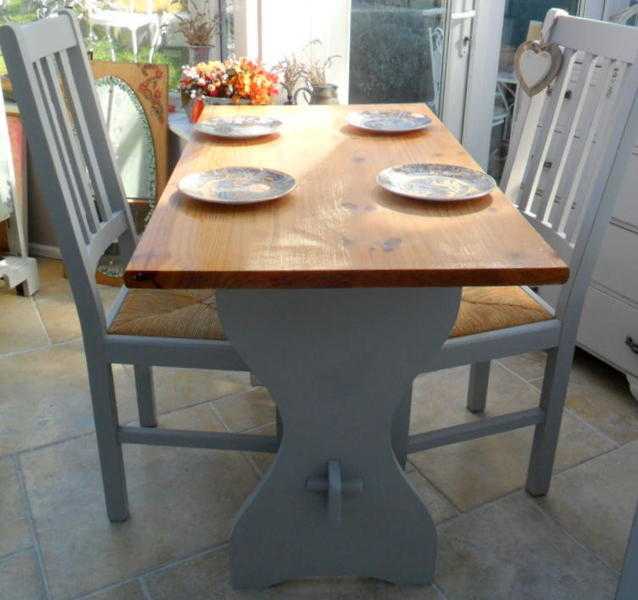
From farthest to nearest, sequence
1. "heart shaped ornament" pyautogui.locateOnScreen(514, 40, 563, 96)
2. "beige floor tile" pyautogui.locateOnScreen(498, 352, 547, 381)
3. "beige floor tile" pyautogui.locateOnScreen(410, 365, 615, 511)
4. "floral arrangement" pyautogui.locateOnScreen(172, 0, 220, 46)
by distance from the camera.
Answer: "floral arrangement" pyautogui.locateOnScreen(172, 0, 220, 46) → "beige floor tile" pyautogui.locateOnScreen(498, 352, 547, 381) → "beige floor tile" pyautogui.locateOnScreen(410, 365, 615, 511) → "heart shaped ornament" pyautogui.locateOnScreen(514, 40, 563, 96)

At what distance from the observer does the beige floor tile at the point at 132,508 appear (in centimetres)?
164

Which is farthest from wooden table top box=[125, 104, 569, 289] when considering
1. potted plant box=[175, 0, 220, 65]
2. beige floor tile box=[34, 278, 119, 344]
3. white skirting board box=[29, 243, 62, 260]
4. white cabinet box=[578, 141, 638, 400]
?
white skirting board box=[29, 243, 62, 260]

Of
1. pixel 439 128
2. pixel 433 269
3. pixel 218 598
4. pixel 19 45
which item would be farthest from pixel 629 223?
pixel 19 45

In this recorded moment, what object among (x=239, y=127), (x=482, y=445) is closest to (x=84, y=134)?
(x=239, y=127)

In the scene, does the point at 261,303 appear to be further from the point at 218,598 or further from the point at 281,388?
the point at 218,598

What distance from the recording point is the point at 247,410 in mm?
2188

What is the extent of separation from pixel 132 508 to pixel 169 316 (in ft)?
1.72

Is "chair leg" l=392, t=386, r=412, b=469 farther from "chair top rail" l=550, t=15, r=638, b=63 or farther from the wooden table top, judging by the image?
"chair top rail" l=550, t=15, r=638, b=63

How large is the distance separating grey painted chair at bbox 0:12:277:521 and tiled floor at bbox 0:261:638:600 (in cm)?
16

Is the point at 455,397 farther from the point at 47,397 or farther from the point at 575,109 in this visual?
the point at 47,397

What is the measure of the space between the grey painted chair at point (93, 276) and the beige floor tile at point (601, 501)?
742mm

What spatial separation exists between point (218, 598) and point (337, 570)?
0.83 feet

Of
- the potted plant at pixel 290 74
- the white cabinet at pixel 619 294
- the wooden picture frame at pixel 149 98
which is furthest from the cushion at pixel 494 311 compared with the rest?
the wooden picture frame at pixel 149 98

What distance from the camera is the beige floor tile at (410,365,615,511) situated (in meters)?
1.89
